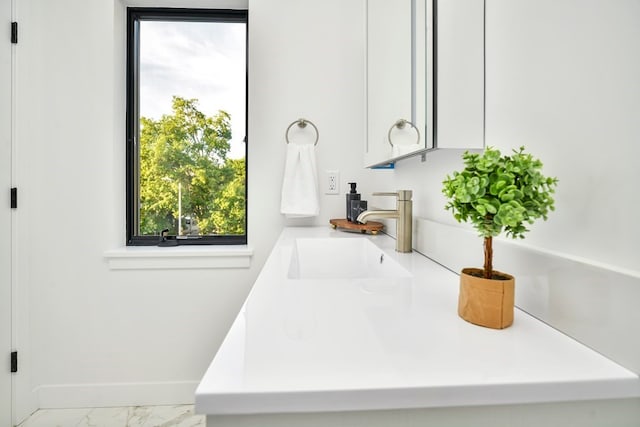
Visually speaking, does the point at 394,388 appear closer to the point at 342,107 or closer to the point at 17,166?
the point at 342,107

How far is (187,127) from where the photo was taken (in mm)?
1786

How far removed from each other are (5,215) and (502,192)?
1.93 metres

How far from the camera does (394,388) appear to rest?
0.29 metres

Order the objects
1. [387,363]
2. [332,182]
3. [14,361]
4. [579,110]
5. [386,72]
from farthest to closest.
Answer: [332,182] → [14,361] → [386,72] → [579,110] → [387,363]

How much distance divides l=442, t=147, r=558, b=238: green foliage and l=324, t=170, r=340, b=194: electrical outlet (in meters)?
1.27

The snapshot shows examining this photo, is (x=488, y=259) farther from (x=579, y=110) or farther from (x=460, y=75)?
(x=460, y=75)

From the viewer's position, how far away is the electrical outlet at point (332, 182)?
171 centimetres

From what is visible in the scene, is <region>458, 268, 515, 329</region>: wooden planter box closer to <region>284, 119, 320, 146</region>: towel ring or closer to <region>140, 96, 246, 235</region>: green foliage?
<region>284, 119, 320, 146</region>: towel ring

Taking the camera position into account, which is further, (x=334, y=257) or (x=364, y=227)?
(x=364, y=227)

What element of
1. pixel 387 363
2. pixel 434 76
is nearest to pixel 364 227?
pixel 434 76

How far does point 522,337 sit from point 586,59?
383 millimetres

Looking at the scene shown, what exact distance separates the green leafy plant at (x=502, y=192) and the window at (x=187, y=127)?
4.97ft

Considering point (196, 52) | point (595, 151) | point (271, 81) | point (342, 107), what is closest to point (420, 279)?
point (595, 151)

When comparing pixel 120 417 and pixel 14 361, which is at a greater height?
pixel 14 361
